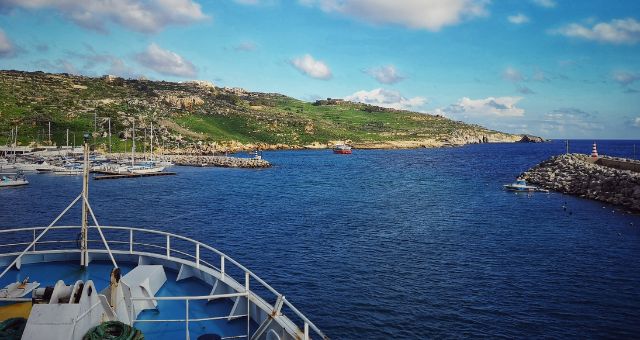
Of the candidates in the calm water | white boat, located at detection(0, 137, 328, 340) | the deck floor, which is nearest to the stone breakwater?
the calm water

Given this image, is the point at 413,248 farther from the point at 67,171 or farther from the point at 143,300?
the point at 67,171

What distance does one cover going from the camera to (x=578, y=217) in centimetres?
5584

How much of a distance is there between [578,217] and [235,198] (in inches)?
1893

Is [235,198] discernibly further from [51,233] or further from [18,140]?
[18,140]

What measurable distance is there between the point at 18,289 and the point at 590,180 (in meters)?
82.0

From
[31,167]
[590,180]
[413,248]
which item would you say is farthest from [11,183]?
[590,180]

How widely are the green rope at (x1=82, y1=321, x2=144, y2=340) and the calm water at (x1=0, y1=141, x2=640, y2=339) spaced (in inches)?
589

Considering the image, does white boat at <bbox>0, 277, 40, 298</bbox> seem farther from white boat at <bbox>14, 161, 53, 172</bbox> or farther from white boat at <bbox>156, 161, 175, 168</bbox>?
white boat at <bbox>156, 161, 175, 168</bbox>

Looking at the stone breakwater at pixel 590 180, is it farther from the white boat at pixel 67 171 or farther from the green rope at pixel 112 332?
the white boat at pixel 67 171

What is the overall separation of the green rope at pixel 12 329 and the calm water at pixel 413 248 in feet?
53.0

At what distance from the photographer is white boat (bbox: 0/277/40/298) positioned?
602 inches

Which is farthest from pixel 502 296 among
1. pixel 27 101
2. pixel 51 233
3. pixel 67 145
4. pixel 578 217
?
pixel 27 101

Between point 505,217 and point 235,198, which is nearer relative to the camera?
point 505,217

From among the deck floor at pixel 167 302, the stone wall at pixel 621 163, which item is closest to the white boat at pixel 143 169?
the deck floor at pixel 167 302
